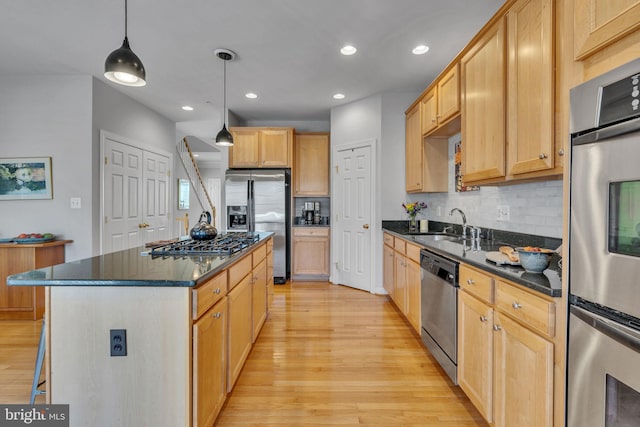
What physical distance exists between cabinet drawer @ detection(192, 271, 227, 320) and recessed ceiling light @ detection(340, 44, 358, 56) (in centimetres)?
243

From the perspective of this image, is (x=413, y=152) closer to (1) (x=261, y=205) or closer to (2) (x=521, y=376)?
(1) (x=261, y=205)

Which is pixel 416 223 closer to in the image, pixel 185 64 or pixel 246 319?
pixel 246 319

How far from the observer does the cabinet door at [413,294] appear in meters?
2.67

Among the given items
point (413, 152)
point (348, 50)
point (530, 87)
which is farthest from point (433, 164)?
point (530, 87)

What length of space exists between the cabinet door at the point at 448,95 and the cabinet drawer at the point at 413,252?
3.96 feet

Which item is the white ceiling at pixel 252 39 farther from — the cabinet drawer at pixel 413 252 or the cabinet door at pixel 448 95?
the cabinet drawer at pixel 413 252

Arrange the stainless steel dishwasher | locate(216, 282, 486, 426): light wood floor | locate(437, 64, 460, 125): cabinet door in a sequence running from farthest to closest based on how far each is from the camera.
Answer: locate(437, 64, 460, 125): cabinet door, the stainless steel dishwasher, locate(216, 282, 486, 426): light wood floor

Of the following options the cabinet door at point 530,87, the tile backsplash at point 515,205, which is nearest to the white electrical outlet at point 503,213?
the tile backsplash at point 515,205

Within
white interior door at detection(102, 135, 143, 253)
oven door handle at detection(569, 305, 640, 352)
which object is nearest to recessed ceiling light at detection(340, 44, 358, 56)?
oven door handle at detection(569, 305, 640, 352)

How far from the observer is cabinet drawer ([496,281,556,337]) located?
118 cm

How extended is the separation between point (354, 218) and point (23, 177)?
4.02 metres

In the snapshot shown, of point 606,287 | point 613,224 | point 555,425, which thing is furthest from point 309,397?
point 613,224

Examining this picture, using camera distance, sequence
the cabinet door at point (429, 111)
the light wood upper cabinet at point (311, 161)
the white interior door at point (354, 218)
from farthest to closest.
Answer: the light wood upper cabinet at point (311, 161) < the white interior door at point (354, 218) < the cabinet door at point (429, 111)

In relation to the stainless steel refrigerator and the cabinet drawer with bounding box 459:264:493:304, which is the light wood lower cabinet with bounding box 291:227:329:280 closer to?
the stainless steel refrigerator
